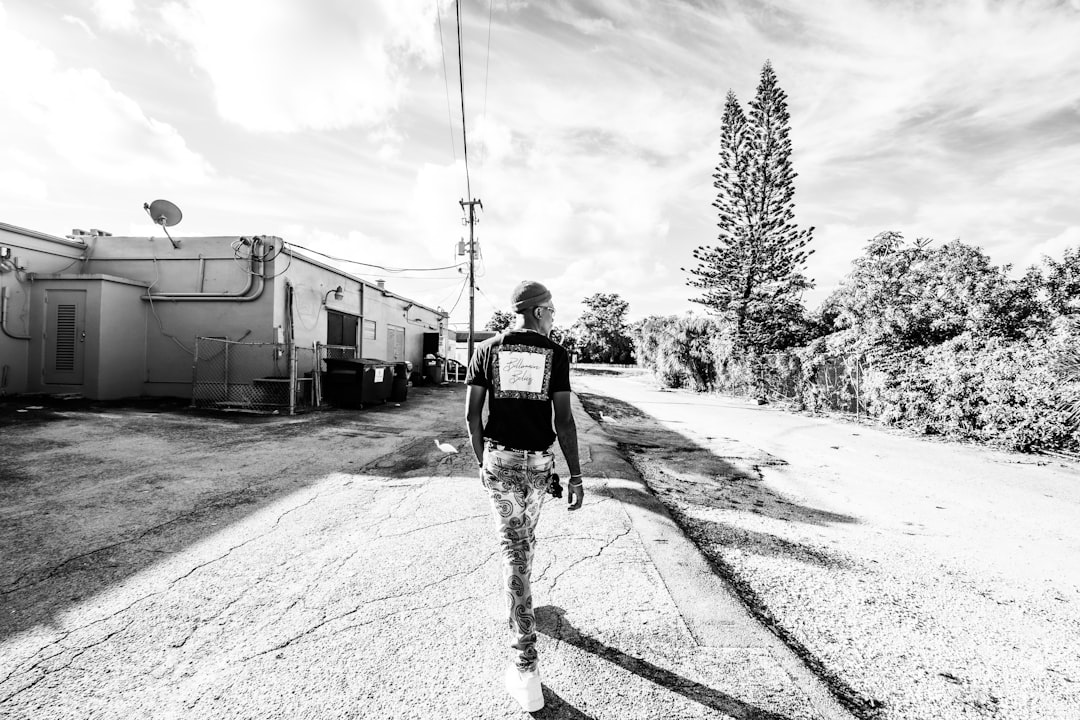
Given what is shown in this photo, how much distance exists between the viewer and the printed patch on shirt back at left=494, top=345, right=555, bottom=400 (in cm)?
230

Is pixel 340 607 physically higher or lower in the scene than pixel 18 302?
lower

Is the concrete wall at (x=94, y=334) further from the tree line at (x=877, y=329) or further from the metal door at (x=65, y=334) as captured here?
the tree line at (x=877, y=329)

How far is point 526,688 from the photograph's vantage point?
203 centimetres

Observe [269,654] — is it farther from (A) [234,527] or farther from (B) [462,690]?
(A) [234,527]

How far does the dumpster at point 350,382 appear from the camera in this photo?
1204 cm

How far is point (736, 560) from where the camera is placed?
12.0 ft

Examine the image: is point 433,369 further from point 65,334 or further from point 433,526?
point 433,526

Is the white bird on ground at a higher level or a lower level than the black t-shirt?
lower

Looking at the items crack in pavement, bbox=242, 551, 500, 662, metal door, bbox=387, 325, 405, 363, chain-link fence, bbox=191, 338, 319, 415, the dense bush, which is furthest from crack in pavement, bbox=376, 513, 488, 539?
metal door, bbox=387, 325, 405, 363

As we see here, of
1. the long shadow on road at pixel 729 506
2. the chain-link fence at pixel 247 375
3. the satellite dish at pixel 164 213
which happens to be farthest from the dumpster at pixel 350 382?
the long shadow on road at pixel 729 506

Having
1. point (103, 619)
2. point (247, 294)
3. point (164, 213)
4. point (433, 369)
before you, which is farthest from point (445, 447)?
point (433, 369)

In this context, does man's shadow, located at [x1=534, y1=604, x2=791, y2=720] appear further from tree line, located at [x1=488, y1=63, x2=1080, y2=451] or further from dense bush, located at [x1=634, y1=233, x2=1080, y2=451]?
dense bush, located at [x1=634, y1=233, x2=1080, y2=451]

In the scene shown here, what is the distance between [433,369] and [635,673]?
20768 mm

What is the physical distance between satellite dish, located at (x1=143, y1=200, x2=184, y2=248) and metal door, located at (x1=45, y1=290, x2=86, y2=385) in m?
2.26
